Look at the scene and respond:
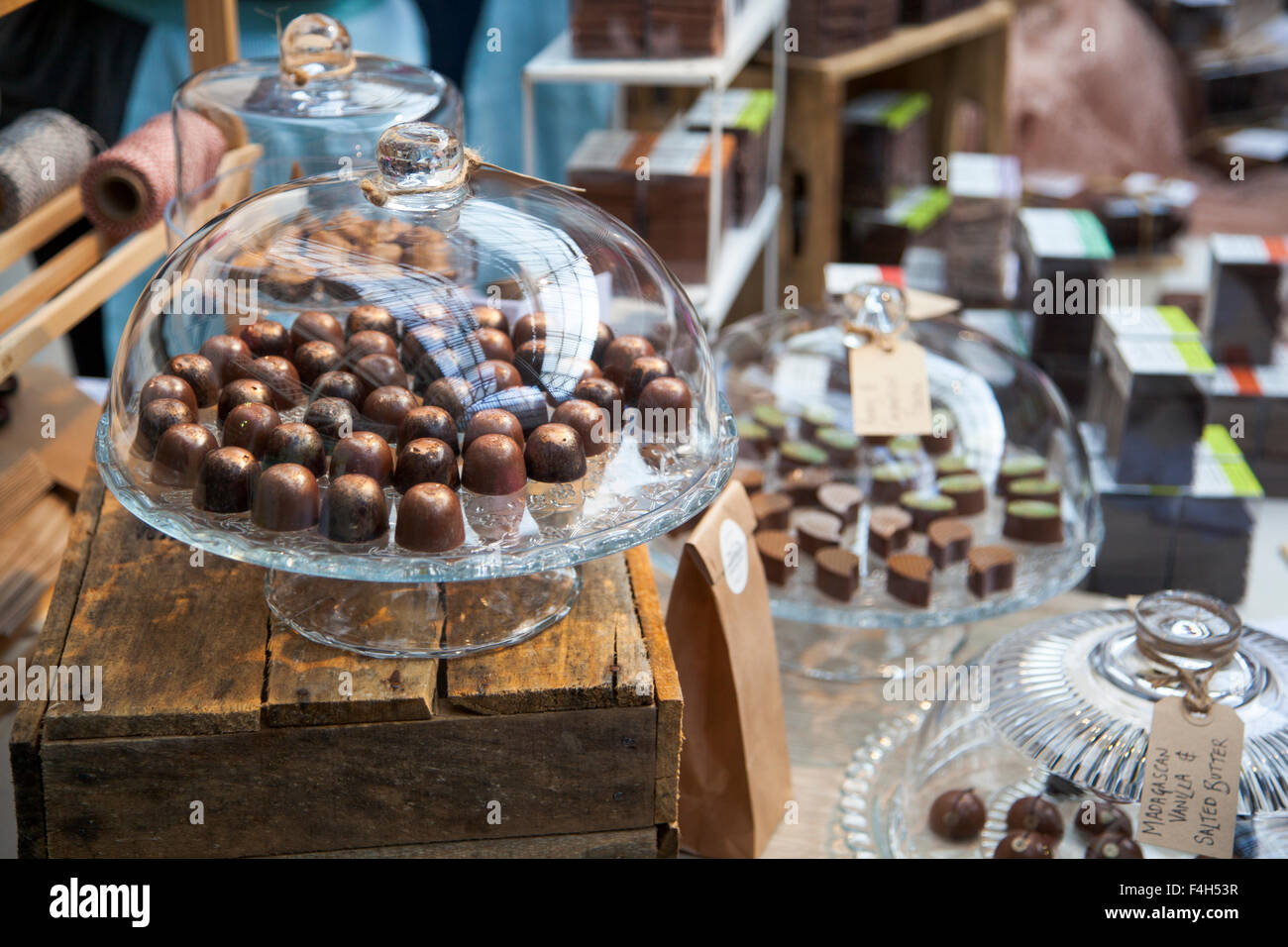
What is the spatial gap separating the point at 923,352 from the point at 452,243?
2.23ft

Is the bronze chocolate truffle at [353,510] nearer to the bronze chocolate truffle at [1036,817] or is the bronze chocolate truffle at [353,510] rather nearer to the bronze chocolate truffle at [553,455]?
the bronze chocolate truffle at [553,455]

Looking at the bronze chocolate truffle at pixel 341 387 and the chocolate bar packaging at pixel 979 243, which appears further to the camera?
the chocolate bar packaging at pixel 979 243

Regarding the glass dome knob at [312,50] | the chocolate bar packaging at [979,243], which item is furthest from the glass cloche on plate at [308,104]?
the chocolate bar packaging at [979,243]

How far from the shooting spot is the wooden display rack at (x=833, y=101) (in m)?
2.71

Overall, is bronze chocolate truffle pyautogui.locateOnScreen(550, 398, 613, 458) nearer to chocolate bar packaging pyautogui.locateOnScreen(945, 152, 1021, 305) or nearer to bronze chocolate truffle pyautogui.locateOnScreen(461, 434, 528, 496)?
bronze chocolate truffle pyautogui.locateOnScreen(461, 434, 528, 496)

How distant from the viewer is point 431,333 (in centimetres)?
98

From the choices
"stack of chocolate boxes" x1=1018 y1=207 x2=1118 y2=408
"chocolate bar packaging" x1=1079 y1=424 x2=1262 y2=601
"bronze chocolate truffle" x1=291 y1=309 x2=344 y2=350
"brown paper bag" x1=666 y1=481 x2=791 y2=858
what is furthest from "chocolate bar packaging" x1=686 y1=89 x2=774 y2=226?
"bronze chocolate truffle" x1=291 y1=309 x2=344 y2=350

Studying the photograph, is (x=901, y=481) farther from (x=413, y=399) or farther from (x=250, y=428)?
(x=250, y=428)

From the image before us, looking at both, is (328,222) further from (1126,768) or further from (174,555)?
(1126,768)

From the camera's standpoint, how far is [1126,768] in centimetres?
107

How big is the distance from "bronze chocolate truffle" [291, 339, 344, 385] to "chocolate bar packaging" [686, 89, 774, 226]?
1.32m

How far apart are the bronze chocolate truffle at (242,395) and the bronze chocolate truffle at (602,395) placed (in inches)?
9.4

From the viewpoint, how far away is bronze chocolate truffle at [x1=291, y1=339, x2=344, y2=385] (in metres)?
1.01
